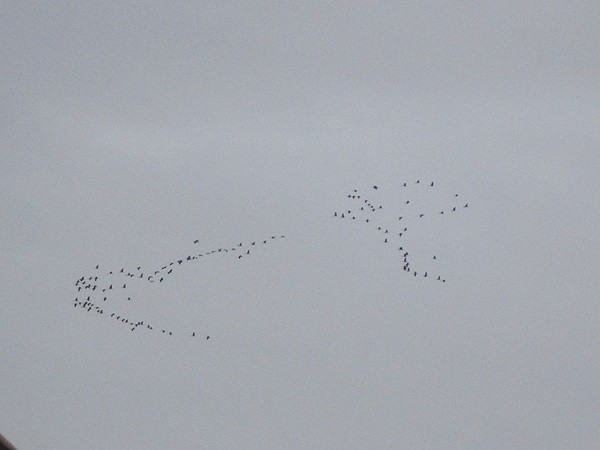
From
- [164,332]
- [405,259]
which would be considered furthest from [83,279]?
[405,259]

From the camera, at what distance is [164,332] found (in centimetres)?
3419

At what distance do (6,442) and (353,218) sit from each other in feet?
91.7

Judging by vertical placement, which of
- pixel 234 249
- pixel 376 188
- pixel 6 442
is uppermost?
pixel 376 188

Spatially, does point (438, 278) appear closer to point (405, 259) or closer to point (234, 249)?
point (405, 259)

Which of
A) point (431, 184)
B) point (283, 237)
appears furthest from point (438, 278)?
point (283, 237)

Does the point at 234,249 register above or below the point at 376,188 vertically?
below

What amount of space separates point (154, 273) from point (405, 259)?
1432 centimetres

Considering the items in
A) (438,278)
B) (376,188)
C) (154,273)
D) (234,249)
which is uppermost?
(376,188)

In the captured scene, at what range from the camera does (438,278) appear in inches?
1341

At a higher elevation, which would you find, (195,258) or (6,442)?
(195,258)

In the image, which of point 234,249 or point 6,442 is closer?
point 6,442

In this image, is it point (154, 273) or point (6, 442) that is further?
point (154, 273)

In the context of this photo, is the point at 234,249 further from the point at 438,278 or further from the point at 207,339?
the point at 438,278

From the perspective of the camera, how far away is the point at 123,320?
34.3 meters
